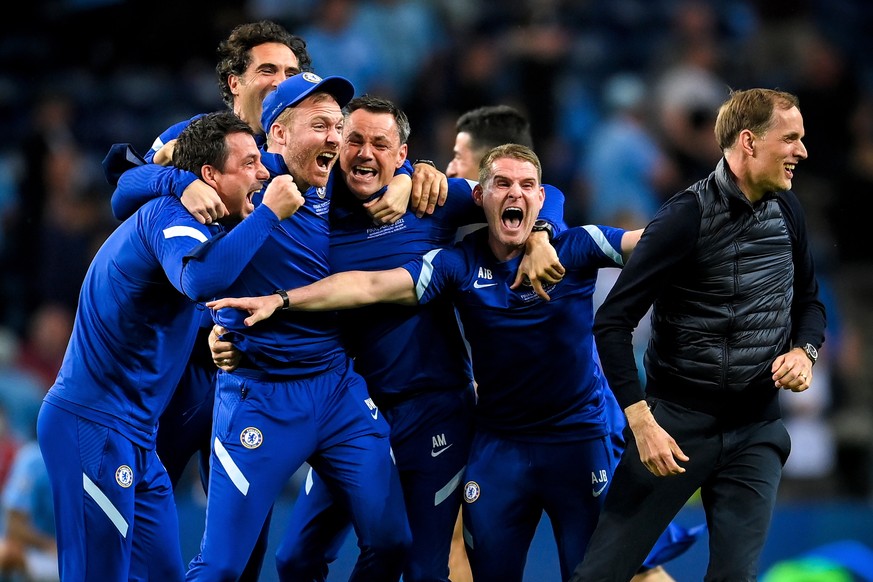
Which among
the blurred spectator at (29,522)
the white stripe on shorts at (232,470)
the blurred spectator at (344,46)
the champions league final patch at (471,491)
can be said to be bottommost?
the blurred spectator at (29,522)

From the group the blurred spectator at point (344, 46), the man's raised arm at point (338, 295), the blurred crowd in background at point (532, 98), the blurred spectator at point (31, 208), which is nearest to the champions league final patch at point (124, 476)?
the man's raised arm at point (338, 295)

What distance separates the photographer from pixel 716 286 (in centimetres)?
537

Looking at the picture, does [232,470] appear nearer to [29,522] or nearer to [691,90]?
[29,522]

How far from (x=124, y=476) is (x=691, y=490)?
2.34 metres

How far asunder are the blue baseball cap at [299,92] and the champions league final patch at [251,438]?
136 centimetres

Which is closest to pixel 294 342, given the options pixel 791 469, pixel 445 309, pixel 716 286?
pixel 445 309

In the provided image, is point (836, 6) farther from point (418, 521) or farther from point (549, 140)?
point (418, 521)

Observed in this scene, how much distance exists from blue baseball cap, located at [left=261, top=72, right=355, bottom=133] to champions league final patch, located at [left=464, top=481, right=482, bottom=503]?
1.82 metres

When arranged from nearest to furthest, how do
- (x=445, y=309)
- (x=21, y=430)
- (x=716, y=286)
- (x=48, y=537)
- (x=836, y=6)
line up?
(x=716, y=286), (x=445, y=309), (x=48, y=537), (x=21, y=430), (x=836, y=6)

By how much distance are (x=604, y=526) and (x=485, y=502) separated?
702mm

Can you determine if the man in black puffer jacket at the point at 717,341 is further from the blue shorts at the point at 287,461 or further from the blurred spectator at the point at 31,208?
the blurred spectator at the point at 31,208

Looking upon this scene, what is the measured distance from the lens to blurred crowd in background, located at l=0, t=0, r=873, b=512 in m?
11.5

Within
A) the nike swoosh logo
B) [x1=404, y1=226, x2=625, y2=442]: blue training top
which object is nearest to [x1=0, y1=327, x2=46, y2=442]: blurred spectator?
the nike swoosh logo

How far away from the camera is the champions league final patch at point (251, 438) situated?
5680 mm
